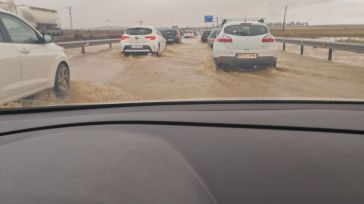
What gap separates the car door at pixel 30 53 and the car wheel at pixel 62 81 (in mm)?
416

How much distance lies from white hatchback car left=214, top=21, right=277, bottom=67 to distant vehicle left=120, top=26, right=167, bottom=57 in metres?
6.64

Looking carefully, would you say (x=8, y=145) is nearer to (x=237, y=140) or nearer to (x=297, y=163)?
(x=237, y=140)

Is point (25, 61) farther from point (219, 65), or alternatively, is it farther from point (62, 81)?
point (219, 65)

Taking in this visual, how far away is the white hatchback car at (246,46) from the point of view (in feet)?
40.4

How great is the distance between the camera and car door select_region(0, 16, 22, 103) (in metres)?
5.51

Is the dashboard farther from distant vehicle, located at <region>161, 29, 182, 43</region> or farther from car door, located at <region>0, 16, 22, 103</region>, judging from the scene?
distant vehicle, located at <region>161, 29, 182, 43</region>

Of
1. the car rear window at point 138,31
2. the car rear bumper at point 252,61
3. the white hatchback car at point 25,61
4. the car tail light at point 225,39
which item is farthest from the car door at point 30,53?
the car rear window at point 138,31

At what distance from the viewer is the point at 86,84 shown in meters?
9.27

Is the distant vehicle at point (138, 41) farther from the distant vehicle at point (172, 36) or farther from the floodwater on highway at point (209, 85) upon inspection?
the distant vehicle at point (172, 36)

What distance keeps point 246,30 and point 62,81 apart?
22.4 feet

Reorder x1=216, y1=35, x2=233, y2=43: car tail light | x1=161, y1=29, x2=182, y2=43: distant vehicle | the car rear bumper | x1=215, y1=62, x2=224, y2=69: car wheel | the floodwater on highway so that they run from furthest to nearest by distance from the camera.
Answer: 1. x1=161, y1=29, x2=182, y2=43: distant vehicle
2. x1=215, y1=62, x2=224, y2=69: car wheel
3. x1=216, y1=35, x2=233, y2=43: car tail light
4. the car rear bumper
5. the floodwater on highway

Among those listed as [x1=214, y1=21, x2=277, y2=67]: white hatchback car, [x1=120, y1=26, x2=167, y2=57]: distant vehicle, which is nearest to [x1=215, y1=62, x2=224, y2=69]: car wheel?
[x1=214, y1=21, x2=277, y2=67]: white hatchback car

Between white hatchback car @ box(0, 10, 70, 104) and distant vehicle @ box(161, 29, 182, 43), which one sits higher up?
white hatchback car @ box(0, 10, 70, 104)

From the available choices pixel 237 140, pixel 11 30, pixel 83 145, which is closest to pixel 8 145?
pixel 83 145
